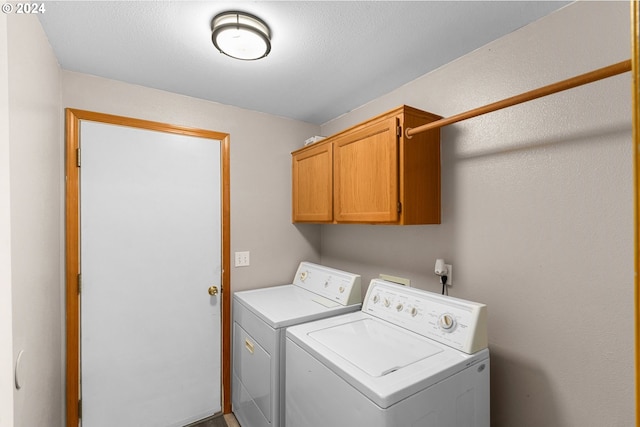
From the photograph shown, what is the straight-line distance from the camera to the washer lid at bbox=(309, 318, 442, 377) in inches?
45.7

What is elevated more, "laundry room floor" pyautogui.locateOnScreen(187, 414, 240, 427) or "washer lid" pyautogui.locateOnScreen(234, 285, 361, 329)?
"washer lid" pyautogui.locateOnScreen(234, 285, 361, 329)

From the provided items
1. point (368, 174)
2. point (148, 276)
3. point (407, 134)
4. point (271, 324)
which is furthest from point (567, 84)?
point (148, 276)

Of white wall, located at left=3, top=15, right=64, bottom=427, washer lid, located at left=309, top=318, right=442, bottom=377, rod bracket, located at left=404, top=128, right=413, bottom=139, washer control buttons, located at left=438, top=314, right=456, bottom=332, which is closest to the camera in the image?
white wall, located at left=3, top=15, right=64, bottom=427

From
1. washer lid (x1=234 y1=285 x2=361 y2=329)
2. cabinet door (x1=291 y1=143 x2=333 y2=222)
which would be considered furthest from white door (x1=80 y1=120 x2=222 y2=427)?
cabinet door (x1=291 y1=143 x2=333 y2=222)

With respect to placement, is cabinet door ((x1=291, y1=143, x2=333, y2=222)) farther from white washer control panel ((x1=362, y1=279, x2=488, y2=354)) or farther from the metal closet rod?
the metal closet rod

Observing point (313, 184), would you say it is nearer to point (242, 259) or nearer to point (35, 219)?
point (242, 259)

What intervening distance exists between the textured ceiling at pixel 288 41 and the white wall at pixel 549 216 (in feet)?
0.64

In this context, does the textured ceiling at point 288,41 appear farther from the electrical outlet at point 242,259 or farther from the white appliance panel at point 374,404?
the white appliance panel at point 374,404

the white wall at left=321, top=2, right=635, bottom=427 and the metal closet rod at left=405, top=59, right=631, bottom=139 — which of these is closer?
the metal closet rod at left=405, top=59, right=631, bottom=139

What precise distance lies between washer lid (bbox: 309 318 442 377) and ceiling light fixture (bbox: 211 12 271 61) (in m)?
1.45

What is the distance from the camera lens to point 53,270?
150cm

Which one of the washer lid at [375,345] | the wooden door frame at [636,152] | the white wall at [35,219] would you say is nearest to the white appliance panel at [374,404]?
the washer lid at [375,345]

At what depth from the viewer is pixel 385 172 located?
62.6 inches

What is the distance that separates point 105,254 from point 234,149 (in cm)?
112
